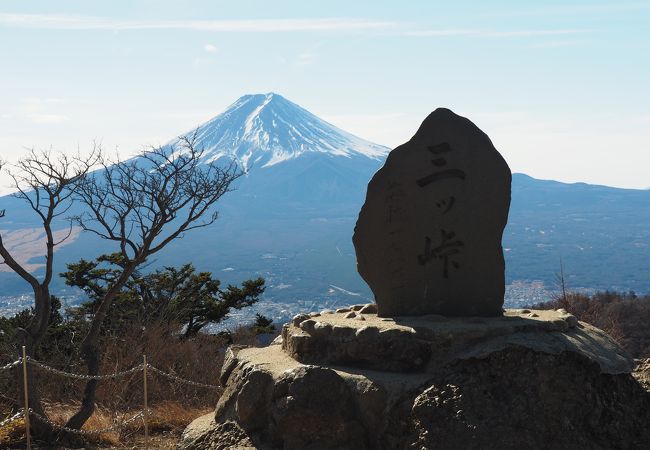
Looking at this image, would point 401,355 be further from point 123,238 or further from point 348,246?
point 348,246

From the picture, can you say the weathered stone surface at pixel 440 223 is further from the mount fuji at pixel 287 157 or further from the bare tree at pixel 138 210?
the mount fuji at pixel 287 157

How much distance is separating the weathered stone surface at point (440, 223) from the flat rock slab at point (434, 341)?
13.6 inches

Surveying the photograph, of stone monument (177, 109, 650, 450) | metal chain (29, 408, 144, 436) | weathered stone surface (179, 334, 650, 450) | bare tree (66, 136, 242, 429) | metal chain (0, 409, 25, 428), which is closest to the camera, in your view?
weathered stone surface (179, 334, 650, 450)

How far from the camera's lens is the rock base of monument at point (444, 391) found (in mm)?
5371

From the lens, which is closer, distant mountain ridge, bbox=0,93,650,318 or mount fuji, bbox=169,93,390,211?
distant mountain ridge, bbox=0,93,650,318

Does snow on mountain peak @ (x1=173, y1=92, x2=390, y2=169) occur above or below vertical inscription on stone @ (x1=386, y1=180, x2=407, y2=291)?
above

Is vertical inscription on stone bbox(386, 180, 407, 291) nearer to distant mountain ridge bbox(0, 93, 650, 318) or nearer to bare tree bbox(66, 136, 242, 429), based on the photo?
bare tree bbox(66, 136, 242, 429)

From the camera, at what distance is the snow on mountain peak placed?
134m

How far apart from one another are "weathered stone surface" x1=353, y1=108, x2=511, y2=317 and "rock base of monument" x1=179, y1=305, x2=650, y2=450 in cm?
49

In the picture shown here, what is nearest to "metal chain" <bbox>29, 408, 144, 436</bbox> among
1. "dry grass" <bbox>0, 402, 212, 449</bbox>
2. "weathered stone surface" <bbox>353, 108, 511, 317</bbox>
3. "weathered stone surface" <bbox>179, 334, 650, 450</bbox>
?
"dry grass" <bbox>0, 402, 212, 449</bbox>

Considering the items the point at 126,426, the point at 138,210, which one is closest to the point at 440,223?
the point at 126,426

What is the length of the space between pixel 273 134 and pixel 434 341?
140849 millimetres

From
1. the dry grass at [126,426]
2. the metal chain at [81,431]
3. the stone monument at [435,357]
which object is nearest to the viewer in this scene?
the stone monument at [435,357]

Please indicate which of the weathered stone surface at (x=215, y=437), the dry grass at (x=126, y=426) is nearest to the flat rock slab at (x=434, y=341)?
the weathered stone surface at (x=215, y=437)
